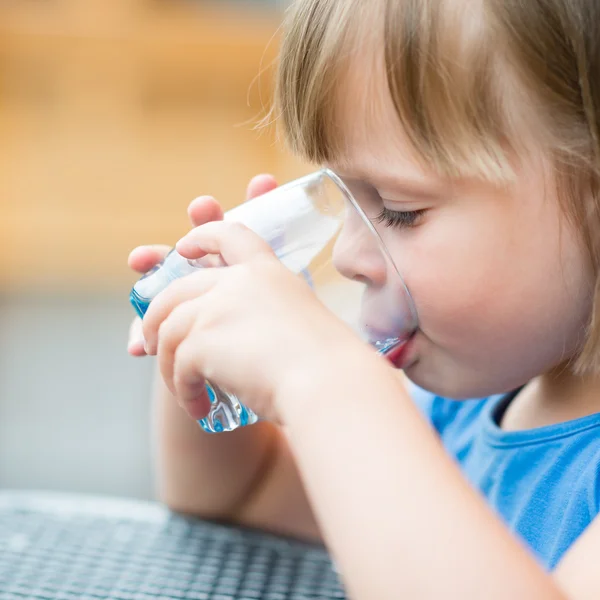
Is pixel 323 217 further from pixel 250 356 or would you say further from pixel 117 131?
pixel 117 131

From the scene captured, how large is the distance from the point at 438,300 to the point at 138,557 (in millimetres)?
366

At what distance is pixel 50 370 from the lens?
2971 mm

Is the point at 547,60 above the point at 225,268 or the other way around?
above

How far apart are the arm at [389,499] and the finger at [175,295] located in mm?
120

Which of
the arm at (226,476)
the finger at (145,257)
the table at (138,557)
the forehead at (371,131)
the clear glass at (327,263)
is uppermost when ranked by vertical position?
the forehead at (371,131)

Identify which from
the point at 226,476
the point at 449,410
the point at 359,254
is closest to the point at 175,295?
the point at 359,254

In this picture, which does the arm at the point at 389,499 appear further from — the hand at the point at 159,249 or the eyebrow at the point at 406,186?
the hand at the point at 159,249

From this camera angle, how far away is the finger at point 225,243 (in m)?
0.70

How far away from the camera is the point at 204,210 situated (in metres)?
0.96

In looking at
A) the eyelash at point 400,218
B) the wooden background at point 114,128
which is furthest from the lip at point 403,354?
the wooden background at point 114,128

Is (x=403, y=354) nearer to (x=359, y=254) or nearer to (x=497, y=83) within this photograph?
(x=359, y=254)

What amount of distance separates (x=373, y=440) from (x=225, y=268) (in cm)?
18

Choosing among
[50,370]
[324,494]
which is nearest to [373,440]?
[324,494]

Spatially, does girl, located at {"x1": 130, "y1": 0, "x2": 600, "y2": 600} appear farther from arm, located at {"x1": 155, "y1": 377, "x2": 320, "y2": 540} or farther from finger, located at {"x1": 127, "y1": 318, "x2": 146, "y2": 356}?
arm, located at {"x1": 155, "y1": 377, "x2": 320, "y2": 540}
